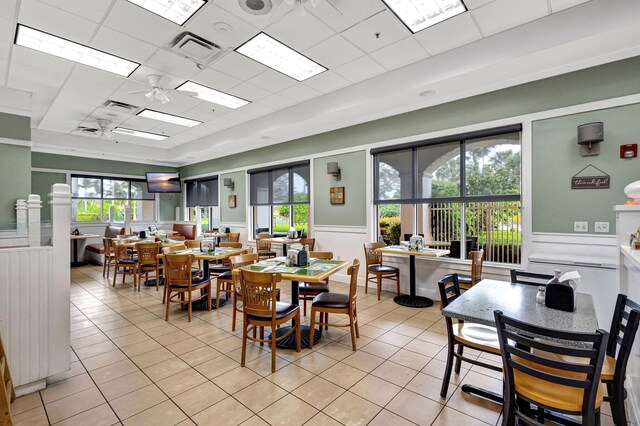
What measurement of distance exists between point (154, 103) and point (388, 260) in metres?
5.15

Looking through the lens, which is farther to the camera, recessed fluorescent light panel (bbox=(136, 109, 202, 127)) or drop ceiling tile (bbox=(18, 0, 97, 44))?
recessed fluorescent light panel (bbox=(136, 109, 202, 127))

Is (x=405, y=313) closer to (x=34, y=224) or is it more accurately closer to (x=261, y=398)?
(x=261, y=398)

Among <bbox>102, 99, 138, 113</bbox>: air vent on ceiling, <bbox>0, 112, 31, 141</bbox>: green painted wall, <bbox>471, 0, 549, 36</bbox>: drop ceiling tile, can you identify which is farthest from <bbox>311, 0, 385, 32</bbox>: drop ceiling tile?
<bbox>0, 112, 31, 141</bbox>: green painted wall

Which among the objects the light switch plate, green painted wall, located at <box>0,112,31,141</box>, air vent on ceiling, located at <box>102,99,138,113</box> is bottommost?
the light switch plate

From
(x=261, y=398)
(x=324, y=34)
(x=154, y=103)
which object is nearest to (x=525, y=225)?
(x=324, y=34)

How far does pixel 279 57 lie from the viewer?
3.92 meters

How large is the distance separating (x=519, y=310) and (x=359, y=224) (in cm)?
393

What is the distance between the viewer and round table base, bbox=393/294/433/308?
15.0 feet

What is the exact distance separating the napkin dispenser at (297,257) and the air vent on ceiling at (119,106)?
4.55m

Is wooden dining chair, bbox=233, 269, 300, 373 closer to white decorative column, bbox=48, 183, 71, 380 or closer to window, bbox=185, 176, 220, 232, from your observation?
white decorative column, bbox=48, 183, 71, 380

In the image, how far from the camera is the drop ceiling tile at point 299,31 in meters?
3.12

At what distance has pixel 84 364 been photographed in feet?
9.60

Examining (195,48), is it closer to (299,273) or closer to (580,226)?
(299,273)

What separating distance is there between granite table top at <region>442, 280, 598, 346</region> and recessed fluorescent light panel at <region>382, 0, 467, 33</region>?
271cm
